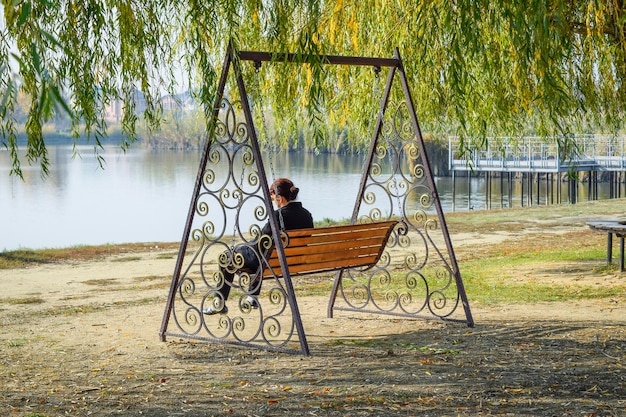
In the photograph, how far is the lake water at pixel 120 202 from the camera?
30.2m

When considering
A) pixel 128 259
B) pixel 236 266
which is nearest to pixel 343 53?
pixel 236 266

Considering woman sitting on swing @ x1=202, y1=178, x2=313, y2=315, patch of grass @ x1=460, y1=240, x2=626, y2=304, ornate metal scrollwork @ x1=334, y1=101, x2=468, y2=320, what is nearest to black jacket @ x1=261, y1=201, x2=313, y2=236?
woman sitting on swing @ x1=202, y1=178, x2=313, y2=315

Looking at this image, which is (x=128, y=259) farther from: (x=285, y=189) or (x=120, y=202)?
(x=120, y=202)

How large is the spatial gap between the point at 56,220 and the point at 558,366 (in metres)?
31.9

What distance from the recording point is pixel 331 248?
6652 millimetres

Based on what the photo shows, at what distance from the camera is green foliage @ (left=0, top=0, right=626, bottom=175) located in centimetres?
561

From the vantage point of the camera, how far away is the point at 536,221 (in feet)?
57.9

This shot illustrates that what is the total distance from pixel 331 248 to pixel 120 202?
36713 millimetres

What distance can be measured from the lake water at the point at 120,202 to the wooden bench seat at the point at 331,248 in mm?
12911

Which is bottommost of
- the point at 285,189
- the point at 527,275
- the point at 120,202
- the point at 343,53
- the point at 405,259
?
the point at 120,202

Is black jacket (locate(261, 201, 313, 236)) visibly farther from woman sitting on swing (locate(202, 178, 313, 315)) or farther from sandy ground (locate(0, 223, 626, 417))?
sandy ground (locate(0, 223, 626, 417))

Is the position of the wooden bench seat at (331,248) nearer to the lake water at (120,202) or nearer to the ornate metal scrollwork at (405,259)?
the ornate metal scrollwork at (405,259)

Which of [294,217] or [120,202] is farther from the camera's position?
[120,202]

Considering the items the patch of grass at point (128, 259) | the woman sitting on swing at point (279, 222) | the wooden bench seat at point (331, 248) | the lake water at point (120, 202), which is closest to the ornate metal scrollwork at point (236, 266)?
the woman sitting on swing at point (279, 222)
